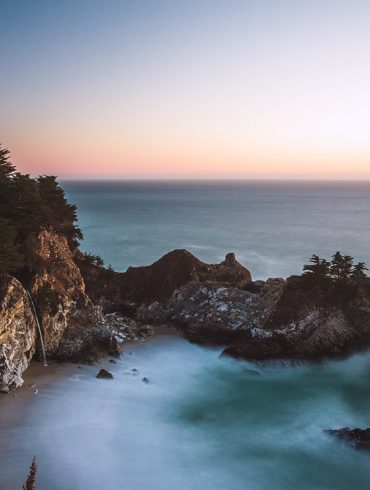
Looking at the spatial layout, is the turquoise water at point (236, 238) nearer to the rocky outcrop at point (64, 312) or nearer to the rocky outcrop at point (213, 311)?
the rocky outcrop at point (213, 311)

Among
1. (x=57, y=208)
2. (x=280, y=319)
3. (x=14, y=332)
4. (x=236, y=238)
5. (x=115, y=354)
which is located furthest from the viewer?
(x=236, y=238)

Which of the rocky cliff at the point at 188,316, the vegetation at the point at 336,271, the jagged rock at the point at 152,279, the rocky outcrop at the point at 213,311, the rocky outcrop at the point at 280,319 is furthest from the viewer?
the jagged rock at the point at 152,279

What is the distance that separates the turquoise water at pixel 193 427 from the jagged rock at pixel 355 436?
35 cm

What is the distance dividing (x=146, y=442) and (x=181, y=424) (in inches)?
98.6

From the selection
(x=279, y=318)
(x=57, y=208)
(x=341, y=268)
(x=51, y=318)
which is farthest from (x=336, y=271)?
(x=57, y=208)

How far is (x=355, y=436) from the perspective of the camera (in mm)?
19938

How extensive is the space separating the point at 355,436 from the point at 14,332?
58.7 ft

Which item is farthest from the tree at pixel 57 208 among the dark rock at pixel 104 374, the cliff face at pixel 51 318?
the dark rock at pixel 104 374

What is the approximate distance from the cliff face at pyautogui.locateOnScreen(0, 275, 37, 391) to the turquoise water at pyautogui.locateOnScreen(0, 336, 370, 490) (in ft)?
5.46

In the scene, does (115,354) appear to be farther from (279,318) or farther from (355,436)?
(355,436)

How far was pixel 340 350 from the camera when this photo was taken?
2883 cm

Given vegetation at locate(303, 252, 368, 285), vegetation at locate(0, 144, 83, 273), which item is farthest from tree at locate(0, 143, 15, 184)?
vegetation at locate(303, 252, 368, 285)

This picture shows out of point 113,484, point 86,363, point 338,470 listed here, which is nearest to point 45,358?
point 86,363

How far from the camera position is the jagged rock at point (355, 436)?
1947cm
